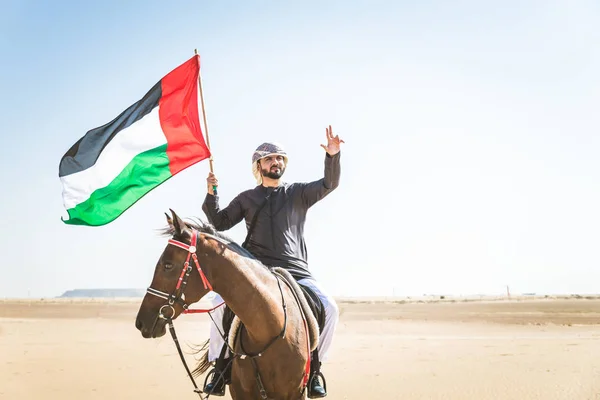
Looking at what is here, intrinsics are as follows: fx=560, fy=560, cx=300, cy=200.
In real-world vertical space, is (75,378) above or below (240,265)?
below

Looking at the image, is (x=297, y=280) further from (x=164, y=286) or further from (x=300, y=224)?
(x=164, y=286)

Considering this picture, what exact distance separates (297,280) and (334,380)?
800 cm

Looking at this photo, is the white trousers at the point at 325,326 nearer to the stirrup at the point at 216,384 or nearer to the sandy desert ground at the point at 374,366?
the stirrup at the point at 216,384

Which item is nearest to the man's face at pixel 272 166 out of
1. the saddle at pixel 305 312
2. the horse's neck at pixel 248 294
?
the saddle at pixel 305 312

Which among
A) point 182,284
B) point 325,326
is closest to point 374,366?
point 325,326

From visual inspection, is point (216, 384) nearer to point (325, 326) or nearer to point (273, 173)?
Answer: point (325, 326)

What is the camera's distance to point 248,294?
5.03 m

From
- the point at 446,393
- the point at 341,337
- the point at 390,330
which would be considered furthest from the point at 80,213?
the point at 390,330

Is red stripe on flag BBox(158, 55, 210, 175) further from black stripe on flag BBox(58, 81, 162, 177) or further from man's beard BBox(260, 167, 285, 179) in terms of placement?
man's beard BBox(260, 167, 285, 179)

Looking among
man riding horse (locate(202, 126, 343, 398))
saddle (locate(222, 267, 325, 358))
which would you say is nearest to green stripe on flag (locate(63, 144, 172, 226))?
man riding horse (locate(202, 126, 343, 398))

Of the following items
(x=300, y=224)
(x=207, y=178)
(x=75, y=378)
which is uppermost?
(x=207, y=178)

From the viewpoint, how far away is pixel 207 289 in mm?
4895

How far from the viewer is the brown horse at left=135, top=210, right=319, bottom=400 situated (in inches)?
186

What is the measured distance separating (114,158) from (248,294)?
302 cm
